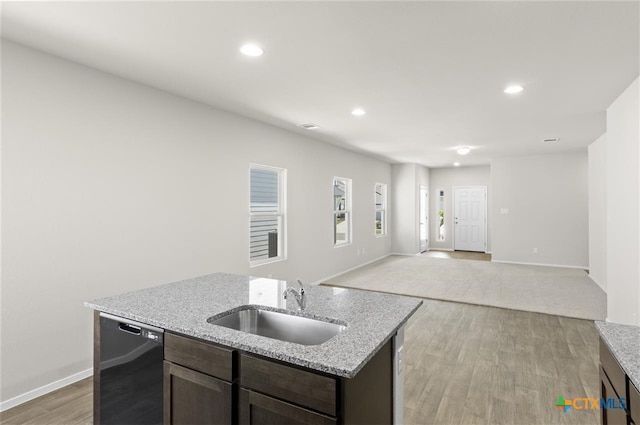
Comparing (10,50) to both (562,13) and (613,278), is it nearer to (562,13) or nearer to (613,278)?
(562,13)

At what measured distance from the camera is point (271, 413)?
1.33 meters

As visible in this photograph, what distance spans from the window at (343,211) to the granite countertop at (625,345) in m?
5.55

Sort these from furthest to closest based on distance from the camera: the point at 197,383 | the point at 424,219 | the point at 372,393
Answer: the point at 424,219, the point at 197,383, the point at 372,393

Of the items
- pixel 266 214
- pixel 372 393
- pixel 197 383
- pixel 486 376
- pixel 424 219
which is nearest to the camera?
pixel 372 393

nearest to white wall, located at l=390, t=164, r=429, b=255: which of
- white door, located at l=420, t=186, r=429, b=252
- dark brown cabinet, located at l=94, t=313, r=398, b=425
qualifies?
white door, located at l=420, t=186, r=429, b=252

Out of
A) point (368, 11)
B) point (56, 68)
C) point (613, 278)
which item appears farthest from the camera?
point (613, 278)

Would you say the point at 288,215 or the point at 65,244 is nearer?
the point at 65,244

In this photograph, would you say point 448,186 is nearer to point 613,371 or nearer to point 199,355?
point 613,371

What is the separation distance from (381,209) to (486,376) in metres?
6.31

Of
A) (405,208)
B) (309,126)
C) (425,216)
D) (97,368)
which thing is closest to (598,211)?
(405,208)

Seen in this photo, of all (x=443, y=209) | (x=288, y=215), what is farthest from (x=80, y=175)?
(x=443, y=209)

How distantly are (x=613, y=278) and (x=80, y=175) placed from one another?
203 inches

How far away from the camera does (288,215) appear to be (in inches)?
204

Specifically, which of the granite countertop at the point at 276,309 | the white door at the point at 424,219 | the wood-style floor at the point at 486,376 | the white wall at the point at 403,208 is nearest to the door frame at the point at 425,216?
the white door at the point at 424,219
